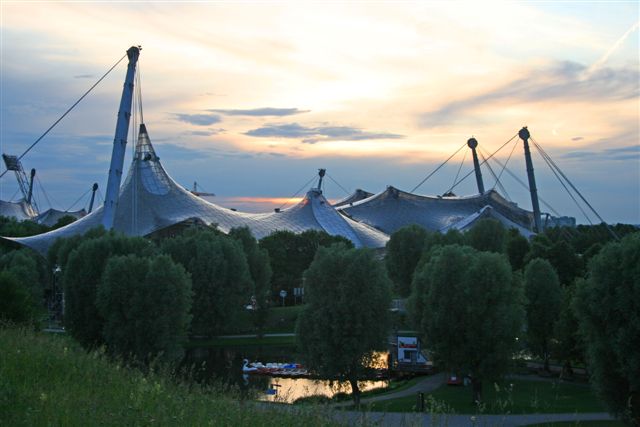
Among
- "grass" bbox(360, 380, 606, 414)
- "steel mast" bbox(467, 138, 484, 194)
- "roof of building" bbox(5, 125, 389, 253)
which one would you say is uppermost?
A: "steel mast" bbox(467, 138, 484, 194)

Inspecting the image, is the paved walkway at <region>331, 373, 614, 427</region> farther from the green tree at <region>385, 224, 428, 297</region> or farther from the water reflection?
the green tree at <region>385, 224, 428, 297</region>

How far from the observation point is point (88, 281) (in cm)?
3741

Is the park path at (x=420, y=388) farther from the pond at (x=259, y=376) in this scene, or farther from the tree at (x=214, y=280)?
the tree at (x=214, y=280)

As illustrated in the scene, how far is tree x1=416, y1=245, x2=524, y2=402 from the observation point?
27094 millimetres

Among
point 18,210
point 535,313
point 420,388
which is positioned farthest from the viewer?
point 18,210

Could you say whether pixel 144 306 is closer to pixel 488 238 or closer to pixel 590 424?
pixel 590 424

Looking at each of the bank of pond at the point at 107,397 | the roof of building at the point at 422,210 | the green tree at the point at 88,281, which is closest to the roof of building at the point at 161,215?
the roof of building at the point at 422,210

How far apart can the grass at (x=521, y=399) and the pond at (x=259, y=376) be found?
9.72ft

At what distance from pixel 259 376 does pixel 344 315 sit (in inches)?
382

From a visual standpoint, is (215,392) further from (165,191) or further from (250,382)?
(165,191)

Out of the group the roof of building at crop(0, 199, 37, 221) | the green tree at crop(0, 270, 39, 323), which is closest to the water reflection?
the green tree at crop(0, 270, 39, 323)

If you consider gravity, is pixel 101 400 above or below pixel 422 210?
below

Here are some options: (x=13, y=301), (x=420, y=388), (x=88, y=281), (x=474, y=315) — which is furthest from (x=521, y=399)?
(x=88, y=281)

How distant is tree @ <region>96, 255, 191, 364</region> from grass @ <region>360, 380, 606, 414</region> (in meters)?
9.44
